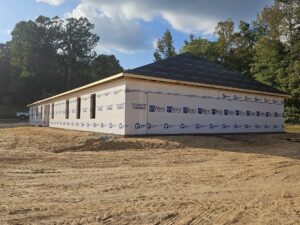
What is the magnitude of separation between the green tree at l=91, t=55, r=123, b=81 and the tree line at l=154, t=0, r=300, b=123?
20.4 meters

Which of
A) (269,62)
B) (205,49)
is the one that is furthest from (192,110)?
(205,49)

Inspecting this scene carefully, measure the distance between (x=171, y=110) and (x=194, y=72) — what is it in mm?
3924

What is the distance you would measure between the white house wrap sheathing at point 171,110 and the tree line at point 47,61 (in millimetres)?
43704

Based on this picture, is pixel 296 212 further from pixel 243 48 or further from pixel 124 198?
pixel 243 48

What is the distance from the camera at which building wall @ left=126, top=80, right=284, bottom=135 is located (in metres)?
17.2

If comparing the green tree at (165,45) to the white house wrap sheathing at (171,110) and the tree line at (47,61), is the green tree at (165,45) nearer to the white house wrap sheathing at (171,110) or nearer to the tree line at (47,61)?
the tree line at (47,61)

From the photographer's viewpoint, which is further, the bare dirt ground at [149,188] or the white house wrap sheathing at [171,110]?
the white house wrap sheathing at [171,110]

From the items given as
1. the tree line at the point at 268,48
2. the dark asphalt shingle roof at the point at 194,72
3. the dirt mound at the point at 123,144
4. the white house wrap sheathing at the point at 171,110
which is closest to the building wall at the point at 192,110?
the white house wrap sheathing at the point at 171,110

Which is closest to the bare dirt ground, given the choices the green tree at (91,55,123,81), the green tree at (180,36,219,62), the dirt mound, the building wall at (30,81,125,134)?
the dirt mound

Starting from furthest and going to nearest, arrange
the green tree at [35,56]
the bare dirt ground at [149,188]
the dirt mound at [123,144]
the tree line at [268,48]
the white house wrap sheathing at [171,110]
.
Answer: the green tree at [35,56] → the tree line at [268,48] → the white house wrap sheathing at [171,110] → the dirt mound at [123,144] → the bare dirt ground at [149,188]

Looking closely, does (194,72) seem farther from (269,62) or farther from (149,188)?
(269,62)

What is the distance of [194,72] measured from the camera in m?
21.0

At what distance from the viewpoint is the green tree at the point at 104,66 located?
68938mm

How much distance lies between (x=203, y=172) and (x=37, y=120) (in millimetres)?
34374
